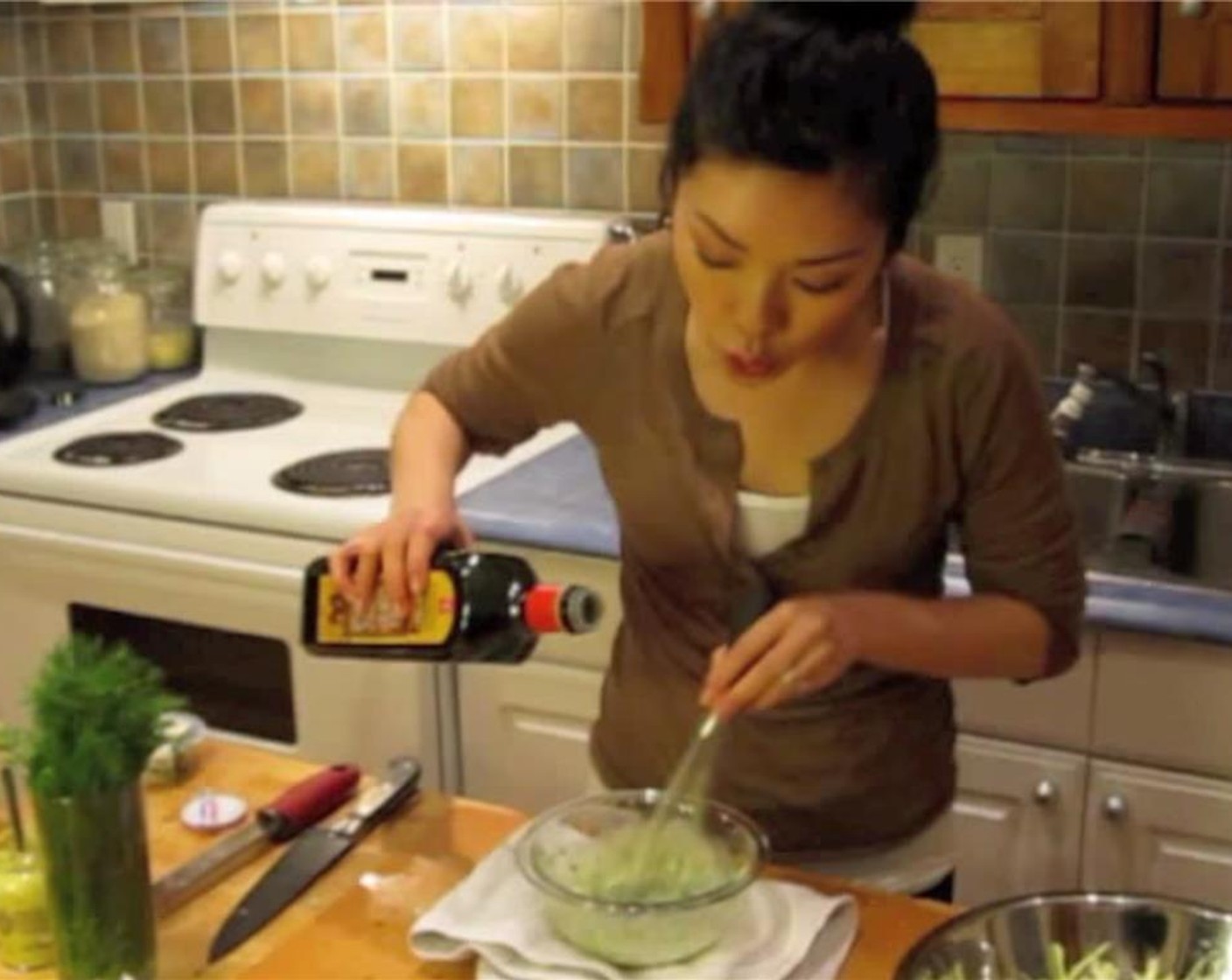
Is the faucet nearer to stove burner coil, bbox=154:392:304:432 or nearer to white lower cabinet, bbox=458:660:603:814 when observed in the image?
white lower cabinet, bbox=458:660:603:814

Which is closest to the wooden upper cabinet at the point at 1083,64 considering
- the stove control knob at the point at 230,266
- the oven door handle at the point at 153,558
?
the oven door handle at the point at 153,558

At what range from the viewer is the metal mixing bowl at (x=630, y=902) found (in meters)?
1.07

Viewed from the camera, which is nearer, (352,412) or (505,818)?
(505,818)

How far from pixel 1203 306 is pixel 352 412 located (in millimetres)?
1241

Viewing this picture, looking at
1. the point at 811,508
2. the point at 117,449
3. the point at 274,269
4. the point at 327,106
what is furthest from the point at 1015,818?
the point at 327,106

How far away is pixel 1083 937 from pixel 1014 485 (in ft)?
1.08

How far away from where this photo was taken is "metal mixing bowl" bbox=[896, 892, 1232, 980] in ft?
3.48

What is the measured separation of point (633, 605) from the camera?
143 cm

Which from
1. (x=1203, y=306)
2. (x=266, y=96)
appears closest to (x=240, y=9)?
(x=266, y=96)

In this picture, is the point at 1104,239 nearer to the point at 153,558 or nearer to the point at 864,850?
the point at 864,850

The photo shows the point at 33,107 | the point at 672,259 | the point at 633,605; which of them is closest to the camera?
the point at 672,259

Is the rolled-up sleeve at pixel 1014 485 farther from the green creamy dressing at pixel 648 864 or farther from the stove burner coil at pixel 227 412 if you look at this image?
the stove burner coil at pixel 227 412

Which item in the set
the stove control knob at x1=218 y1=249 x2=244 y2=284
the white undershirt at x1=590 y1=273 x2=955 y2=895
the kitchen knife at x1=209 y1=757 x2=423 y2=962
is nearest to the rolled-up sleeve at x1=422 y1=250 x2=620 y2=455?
the white undershirt at x1=590 y1=273 x2=955 y2=895

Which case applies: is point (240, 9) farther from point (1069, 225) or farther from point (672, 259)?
point (672, 259)
